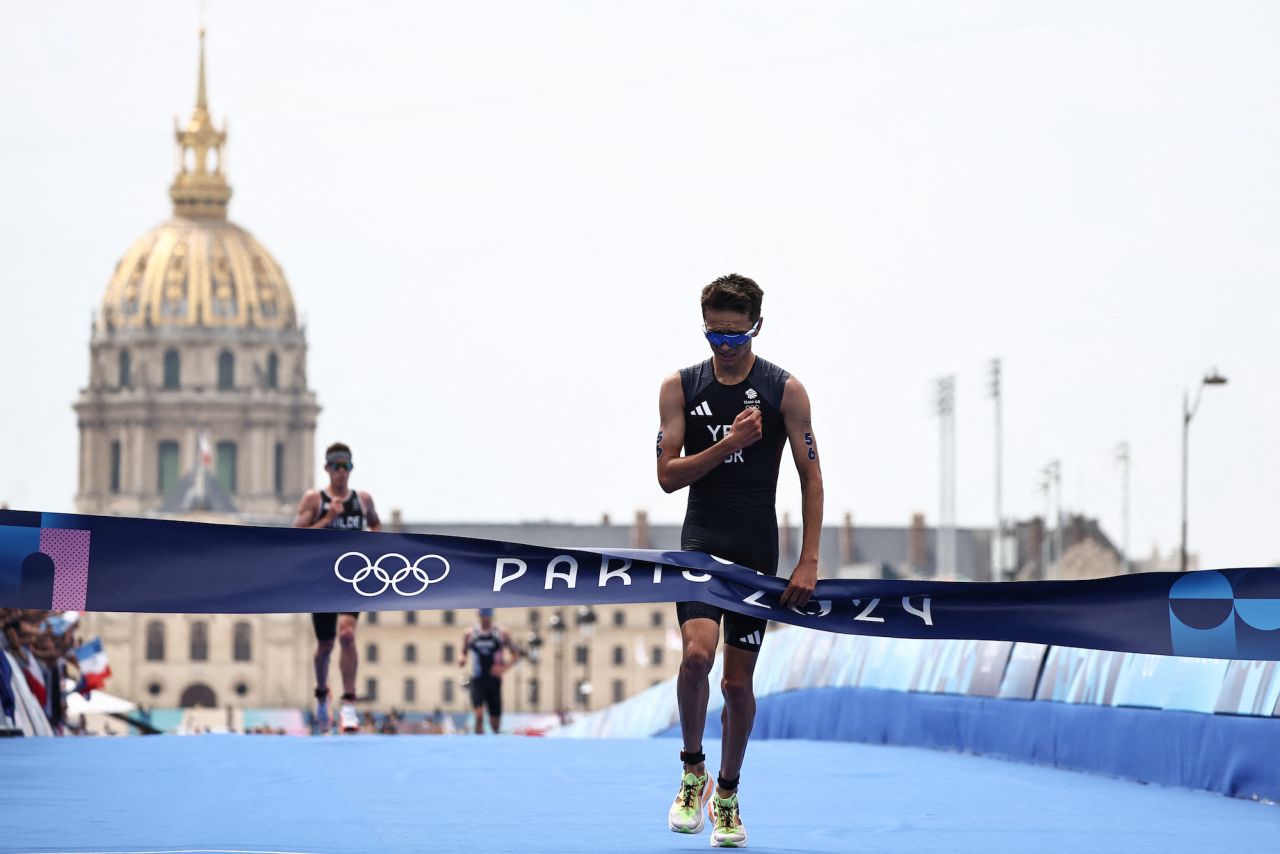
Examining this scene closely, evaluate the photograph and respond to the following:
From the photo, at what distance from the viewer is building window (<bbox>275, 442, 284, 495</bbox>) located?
196500 mm

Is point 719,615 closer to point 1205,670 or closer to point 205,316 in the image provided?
point 1205,670

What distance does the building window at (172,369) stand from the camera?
19650 centimetres

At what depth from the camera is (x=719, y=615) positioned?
8.73 metres

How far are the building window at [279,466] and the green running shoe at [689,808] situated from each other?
18980 centimetres

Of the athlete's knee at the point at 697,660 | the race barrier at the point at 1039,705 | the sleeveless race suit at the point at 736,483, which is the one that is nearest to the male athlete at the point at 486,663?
the race barrier at the point at 1039,705

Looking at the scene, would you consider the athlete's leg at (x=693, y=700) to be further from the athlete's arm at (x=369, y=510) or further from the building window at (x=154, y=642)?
the building window at (x=154, y=642)

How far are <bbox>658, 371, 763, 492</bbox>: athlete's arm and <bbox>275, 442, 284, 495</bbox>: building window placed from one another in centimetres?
18989

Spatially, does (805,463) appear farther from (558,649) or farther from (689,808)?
(558,649)

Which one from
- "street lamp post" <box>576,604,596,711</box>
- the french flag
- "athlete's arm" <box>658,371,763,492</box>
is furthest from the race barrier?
the french flag

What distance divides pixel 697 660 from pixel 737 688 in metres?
0.22

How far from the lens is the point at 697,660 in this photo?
27.7 ft

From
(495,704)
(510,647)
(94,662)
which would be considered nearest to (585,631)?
(94,662)

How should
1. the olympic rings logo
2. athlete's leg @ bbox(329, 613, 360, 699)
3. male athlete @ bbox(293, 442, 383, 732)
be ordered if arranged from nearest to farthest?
the olympic rings logo < male athlete @ bbox(293, 442, 383, 732) < athlete's leg @ bbox(329, 613, 360, 699)

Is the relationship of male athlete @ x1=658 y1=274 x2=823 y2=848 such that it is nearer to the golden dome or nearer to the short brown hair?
the short brown hair
